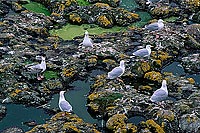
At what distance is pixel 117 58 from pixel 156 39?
231cm

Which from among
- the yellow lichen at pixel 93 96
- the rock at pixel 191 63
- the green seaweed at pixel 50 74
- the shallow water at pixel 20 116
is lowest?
the shallow water at pixel 20 116

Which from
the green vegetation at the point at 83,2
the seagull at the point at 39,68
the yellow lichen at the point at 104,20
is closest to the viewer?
the seagull at the point at 39,68

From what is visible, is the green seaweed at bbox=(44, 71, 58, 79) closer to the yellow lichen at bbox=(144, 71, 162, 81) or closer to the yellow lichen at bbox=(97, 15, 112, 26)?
the yellow lichen at bbox=(144, 71, 162, 81)

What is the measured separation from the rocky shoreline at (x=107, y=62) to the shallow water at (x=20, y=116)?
0.69 feet

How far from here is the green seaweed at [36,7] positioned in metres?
22.0

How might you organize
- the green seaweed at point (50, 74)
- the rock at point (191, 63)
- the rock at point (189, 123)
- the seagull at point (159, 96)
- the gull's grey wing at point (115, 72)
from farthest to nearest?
the rock at point (191, 63) → the green seaweed at point (50, 74) → the gull's grey wing at point (115, 72) → the seagull at point (159, 96) → the rock at point (189, 123)

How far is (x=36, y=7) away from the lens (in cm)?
2233

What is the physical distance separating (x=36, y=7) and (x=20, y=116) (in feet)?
31.6

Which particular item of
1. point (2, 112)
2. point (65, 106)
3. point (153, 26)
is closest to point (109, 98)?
point (65, 106)

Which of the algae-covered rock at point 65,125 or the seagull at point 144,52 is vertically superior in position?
the seagull at point 144,52

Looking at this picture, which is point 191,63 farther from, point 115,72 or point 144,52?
point 115,72

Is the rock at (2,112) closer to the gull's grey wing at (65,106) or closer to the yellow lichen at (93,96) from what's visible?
the gull's grey wing at (65,106)

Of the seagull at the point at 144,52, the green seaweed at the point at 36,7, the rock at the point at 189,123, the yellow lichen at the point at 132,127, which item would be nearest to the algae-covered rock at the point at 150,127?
the yellow lichen at the point at 132,127

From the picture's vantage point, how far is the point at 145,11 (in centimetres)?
2208
